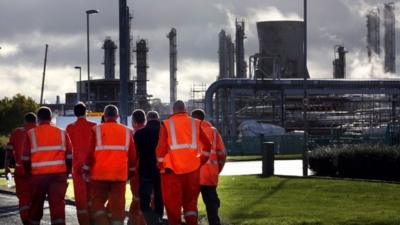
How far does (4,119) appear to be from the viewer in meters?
73.8

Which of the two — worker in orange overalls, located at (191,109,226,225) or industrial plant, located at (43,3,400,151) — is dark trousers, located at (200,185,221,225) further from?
industrial plant, located at (43,3,400,151)

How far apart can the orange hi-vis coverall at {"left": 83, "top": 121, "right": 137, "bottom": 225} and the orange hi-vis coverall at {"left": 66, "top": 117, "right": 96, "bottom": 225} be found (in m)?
1.45

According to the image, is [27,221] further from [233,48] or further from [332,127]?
[233,48]

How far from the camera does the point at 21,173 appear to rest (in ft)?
47.5

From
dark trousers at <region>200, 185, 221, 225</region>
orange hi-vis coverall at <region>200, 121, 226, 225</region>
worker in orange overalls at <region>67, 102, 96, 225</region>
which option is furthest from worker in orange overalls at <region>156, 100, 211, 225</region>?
worker in orange overalls at <region>67, 102, 96, 225</region>

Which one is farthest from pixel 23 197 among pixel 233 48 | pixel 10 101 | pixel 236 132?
pixel 233 48

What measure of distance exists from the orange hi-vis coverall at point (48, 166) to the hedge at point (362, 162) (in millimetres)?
14333

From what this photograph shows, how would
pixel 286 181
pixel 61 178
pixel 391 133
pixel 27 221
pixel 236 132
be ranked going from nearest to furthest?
pixel 61 178, pixel 27 221, pixel 286 181, pixel 391 133, pixel 236 132

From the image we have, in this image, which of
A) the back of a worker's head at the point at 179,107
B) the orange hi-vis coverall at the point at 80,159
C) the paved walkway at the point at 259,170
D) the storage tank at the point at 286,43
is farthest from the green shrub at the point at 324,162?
the storage tank at the point at 286,43

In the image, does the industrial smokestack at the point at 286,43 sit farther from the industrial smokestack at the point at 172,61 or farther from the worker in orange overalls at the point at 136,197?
the worker in orange overalls at the point at 136,197

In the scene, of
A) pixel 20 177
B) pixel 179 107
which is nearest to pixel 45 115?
pixel 20 177

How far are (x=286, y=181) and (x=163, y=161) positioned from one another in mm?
12353

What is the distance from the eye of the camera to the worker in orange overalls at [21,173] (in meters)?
14.2

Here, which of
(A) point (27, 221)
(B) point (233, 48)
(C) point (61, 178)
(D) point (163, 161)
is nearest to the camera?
(D) point (163, 161)
